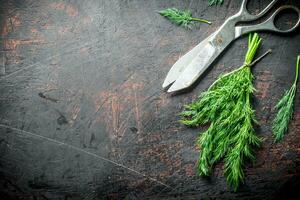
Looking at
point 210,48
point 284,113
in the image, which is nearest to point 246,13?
point 210,48

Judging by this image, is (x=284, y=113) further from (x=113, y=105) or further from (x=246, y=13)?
(x=113, y=105)

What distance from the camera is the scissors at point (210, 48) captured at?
2.03 m

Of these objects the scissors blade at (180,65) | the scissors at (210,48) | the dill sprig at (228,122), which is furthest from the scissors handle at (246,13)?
the scissors blade at (180,65)

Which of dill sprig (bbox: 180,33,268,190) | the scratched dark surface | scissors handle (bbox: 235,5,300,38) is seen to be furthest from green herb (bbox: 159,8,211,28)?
dill sprig (bbox: 180,33,268,190)

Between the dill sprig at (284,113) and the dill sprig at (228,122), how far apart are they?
117 millimetres

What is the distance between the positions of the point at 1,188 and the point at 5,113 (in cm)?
39

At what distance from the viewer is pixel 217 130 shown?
2025 millimetres

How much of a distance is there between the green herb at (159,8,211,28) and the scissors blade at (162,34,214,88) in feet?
0.44

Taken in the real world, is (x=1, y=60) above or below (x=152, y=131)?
above

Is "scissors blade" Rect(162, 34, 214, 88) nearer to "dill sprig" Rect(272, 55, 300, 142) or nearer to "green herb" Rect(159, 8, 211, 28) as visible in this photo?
"green herb" Rect(159, 8, 211, 28)

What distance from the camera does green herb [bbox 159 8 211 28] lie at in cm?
209

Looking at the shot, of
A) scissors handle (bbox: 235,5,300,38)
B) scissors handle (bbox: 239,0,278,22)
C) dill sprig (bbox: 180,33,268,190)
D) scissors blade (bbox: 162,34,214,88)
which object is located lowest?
dill sprig (bbox: 180,33,268,190)

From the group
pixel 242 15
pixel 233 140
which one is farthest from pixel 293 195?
pixel 242 15

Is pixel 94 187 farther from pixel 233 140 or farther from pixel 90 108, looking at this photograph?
pixel 233 140
